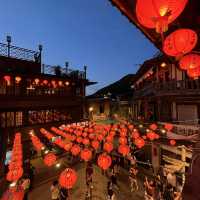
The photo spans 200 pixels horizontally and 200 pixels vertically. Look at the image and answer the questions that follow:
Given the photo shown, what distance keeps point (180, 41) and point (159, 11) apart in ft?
7.00

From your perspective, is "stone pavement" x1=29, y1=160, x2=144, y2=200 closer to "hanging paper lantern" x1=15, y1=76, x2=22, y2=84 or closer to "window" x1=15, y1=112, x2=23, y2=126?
"window" x1=15, y1=112, x2=23, y2=126

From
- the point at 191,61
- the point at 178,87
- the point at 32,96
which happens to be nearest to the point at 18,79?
the point at 32,96

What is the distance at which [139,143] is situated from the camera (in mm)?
16016

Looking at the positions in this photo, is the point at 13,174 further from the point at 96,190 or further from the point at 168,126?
the point at 168,126

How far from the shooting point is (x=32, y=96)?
1914cm

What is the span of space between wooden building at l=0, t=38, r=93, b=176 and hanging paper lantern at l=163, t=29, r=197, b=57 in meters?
15.4

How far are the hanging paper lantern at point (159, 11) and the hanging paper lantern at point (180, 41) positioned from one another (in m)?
1.75

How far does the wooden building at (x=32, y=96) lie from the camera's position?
1728 centimetres

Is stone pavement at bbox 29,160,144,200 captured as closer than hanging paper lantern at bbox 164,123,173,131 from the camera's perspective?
Yes

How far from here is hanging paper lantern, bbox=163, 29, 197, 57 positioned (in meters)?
4.95

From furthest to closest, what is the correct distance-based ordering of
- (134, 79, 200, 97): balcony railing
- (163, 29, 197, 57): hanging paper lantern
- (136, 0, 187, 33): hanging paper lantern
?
(134, 79, 200, 97): balcony railing → (163, 29, 197, 57): hanging paper lantern → (136, 0, 187, 33): hanging paper lantern

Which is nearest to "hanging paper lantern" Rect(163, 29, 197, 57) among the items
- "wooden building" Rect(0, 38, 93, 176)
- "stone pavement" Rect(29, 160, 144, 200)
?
"stone pavement" Rect(29, 160, 144, 200)

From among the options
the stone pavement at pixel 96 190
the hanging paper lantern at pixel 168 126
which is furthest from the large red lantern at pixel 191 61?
the stone pavement at pixel 96 190

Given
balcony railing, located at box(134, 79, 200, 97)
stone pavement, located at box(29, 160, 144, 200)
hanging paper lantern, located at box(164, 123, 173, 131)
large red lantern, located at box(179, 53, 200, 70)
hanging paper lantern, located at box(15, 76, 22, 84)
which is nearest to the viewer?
large red lantern, located at box(179, 53, 200, 70)
